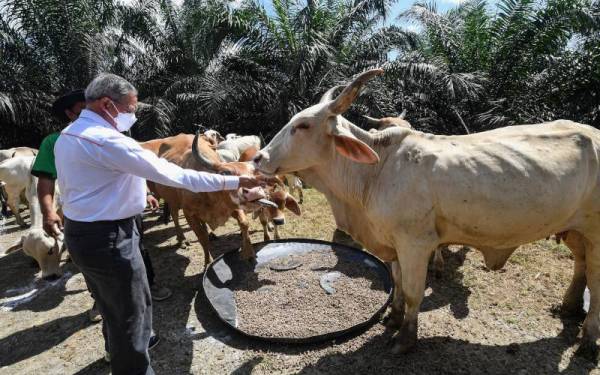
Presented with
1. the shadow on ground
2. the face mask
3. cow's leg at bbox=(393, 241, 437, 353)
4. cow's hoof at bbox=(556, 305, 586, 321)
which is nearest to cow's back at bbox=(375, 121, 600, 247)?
cow's leg at bbox=(393, 241, 437, 353)

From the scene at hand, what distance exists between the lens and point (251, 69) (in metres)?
13.6

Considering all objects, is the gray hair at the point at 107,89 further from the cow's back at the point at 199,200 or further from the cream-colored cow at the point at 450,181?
the cow's back at the point at 199,200

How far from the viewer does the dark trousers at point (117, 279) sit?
8.15 ft

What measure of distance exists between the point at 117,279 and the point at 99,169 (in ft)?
2.47

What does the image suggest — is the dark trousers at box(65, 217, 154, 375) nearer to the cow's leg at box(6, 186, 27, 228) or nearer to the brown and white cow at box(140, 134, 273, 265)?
the brown and white cow at box(140, 134, 273, 265)

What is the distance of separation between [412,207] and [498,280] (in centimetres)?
249

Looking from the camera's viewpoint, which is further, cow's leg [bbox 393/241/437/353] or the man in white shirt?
cow's leg [bbox 393/241/437/353]

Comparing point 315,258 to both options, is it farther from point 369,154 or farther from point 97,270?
point 97,270

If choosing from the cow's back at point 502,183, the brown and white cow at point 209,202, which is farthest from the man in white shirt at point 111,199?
the cow's back at point 502,183

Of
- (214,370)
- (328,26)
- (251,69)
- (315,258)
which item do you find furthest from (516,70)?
(214,370)

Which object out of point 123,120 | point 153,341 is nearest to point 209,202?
point 153,341

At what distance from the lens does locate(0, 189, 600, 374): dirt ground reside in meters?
3.36

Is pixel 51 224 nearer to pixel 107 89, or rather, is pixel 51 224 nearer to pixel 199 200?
pixel 107 89

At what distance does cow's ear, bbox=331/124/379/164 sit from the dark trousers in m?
1.66
